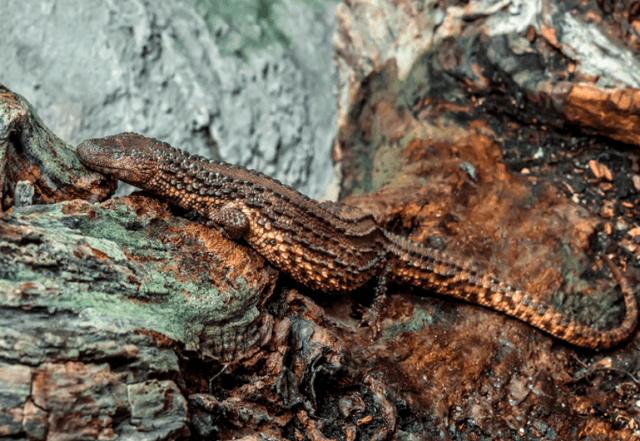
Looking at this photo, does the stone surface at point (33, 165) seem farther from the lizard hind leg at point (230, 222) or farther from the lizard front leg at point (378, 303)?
the lizard front leg at point (378, 303)

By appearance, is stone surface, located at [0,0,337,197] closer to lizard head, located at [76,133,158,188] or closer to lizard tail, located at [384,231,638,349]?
lizard head, located at [76,133,158,188]

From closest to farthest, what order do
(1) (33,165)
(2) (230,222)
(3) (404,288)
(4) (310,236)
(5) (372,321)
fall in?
(1) (33,165) < (2) (230,222) < (4) (310,236) < (5) (372,321) < (3) (404,288)

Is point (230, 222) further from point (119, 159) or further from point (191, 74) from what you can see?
point (191, 74)

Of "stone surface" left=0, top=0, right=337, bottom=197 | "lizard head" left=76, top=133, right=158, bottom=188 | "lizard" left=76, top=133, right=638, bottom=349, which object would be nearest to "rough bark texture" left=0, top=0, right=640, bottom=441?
"lizard" left=76, top=133, right=638, bottom=349

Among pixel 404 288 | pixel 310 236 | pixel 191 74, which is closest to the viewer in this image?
pixel 310 236

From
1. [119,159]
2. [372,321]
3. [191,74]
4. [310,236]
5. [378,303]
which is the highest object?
[191,74]

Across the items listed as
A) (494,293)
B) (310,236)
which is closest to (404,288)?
(494,293)

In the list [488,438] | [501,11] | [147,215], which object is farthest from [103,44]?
[488,438]
